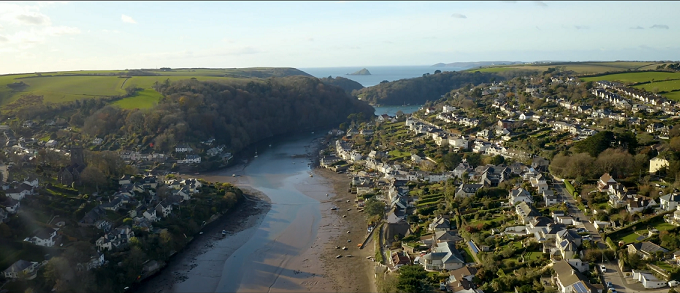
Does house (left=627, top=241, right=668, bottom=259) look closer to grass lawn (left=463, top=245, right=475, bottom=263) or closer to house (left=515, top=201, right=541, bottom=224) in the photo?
house (left=515, top=201, right=541, bottom=224)

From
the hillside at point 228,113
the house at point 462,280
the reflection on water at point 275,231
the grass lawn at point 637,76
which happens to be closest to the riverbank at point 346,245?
the reflection on water at point 275,231

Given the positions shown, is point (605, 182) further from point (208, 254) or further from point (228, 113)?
point (228, 113)

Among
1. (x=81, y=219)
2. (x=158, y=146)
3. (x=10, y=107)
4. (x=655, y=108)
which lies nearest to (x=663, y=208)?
(x=655, y=108)

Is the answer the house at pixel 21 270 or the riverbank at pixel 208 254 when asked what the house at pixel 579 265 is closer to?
the riverbank at pixel 208 254

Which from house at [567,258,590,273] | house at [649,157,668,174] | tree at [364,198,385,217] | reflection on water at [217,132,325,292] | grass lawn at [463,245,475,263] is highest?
house at [649,157,668,174]

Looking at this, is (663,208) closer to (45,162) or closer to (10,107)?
(45,162)

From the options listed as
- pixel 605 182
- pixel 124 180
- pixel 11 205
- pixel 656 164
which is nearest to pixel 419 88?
pixel 656 164

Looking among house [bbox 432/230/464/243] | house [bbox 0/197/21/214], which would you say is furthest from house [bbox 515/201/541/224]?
house [bbox 0/197/21/214]
